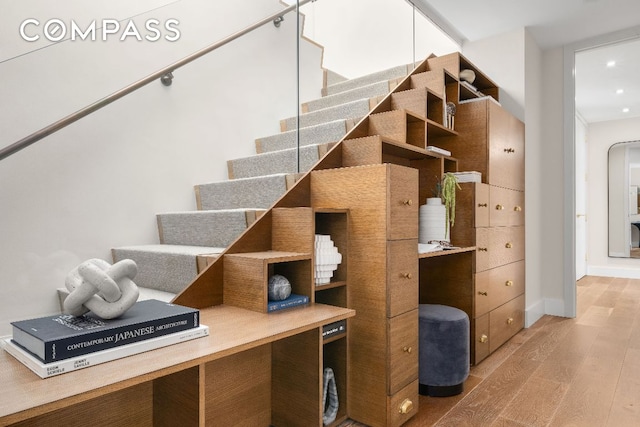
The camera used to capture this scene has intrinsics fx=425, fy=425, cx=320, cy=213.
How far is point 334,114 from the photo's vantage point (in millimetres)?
2752

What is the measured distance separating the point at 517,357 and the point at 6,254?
8.69ft

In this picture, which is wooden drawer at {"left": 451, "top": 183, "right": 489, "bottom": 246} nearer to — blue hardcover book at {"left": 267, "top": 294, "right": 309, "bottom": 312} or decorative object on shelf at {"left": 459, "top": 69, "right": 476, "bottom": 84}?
decorative object on shelf at {"left": 459, "top": 69, "right": 476, "bottom": 84}

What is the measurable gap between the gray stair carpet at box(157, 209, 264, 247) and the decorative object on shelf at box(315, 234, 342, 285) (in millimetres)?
315

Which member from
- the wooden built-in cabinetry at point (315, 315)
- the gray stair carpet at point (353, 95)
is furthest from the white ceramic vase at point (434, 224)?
the gray stair carpet at point (353, 95)

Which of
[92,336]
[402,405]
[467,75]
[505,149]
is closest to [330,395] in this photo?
[402,405]

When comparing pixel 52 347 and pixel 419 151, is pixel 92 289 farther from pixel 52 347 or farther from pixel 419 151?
pixel 419 151

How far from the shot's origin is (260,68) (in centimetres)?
268

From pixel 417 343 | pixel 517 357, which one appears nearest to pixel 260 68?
pixel 417 343

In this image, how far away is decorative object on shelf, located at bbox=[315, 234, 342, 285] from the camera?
170 centimetres

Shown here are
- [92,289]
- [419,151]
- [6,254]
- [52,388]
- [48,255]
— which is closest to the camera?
[52,388]

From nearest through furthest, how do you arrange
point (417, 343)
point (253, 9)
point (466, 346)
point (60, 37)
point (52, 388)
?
point (52, 388)
point (60, 37)
point (417, 343)
point (466, 346)
point (253, 9)

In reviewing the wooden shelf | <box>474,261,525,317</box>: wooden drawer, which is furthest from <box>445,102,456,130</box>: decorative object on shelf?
<box>474,261,525,317</box>: wooden drawer

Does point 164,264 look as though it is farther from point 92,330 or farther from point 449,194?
point 449,194

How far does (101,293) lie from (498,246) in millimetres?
2438
